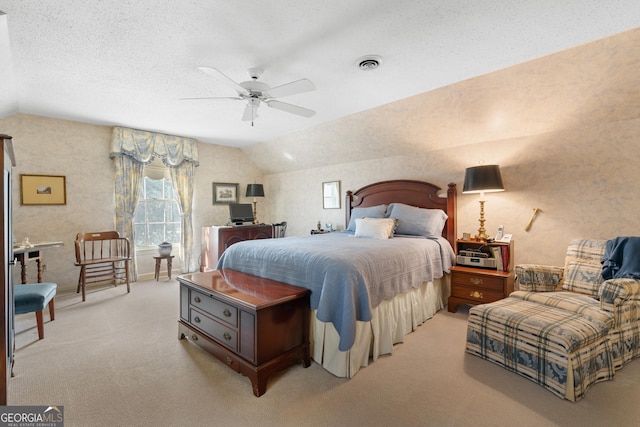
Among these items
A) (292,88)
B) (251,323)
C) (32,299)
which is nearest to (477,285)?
(251,323)

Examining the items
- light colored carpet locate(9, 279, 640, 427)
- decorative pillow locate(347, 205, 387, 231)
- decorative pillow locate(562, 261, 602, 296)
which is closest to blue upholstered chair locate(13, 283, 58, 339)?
light colored carpet locate(9, 279, 640, 427)

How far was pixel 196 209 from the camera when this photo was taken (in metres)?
5.70

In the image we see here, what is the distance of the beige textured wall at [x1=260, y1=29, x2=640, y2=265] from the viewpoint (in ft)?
8.54

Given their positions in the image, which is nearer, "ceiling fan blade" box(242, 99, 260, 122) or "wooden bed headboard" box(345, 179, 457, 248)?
"ceiling fan blade" box(242, 99, 260, 122)

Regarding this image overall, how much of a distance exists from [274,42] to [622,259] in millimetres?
3362

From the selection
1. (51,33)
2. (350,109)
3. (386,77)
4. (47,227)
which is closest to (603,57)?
(386,77)

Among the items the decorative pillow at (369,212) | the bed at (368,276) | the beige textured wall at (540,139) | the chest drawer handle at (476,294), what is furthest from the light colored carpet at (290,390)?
the decorative pillow at (369,212)

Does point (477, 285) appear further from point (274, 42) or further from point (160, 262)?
point (160, 262)

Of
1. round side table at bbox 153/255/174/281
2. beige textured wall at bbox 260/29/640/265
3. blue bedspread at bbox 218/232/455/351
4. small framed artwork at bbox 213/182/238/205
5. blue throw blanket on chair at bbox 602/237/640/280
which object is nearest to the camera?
blue bedspread at bbox 218/232/455/351

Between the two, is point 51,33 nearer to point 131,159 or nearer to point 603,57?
point 131,159

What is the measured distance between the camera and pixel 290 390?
1.96 meters

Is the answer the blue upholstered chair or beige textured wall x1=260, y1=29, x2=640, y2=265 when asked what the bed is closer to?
beige textured wall x1=260, y1=29, x2=640, y2=265

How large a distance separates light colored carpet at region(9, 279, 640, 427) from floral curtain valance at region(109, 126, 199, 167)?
9.77 ft

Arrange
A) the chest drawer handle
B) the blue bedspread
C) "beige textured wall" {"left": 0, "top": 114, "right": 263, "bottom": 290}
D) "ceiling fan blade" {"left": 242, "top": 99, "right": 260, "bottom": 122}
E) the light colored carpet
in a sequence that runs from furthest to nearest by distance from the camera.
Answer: "beige textured wall" {"left": 0, "top": 114, "right": 263, "bottom": 290} < the chest drawer handle < "ceiling fan blade" {"left": 242, "top": 99, "right": 260, "bottom": 122} < the blue bedspread < the light colored carpet
